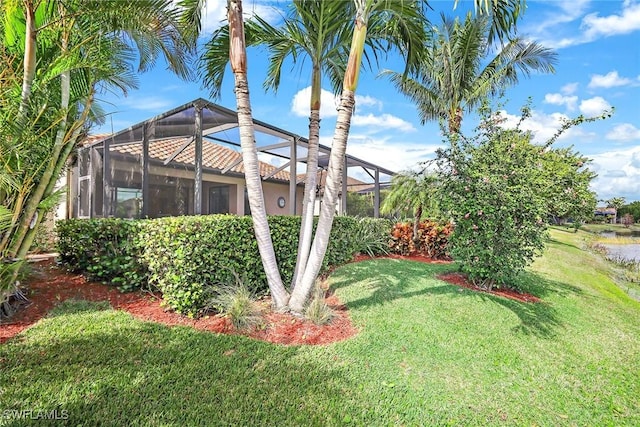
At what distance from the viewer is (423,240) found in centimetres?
1123

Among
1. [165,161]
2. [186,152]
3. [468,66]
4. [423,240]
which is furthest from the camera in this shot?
[468,66]

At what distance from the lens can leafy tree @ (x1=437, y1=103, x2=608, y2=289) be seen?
21.9ft

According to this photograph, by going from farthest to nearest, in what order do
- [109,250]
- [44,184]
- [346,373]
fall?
1. [109,250]
2. [44,184]
3. [346,373]

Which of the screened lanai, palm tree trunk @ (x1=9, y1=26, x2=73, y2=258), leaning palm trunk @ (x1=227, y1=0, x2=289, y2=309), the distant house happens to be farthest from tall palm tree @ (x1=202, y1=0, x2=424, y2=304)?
the distant house

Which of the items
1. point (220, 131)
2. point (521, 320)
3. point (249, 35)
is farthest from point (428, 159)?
point (220, 131)

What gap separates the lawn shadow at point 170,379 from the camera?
2.85 meters

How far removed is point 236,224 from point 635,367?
675 centimetres

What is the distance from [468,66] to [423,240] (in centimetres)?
819

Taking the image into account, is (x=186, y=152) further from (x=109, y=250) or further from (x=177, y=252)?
(x=177, y=252)

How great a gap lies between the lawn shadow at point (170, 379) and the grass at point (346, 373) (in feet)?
0.04

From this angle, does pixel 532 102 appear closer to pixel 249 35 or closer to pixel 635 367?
pixel 635 367

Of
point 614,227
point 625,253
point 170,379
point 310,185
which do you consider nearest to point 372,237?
point 310,185

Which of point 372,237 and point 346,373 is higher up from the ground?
point 372,237

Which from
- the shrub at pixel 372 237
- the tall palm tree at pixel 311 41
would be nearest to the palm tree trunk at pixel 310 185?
the tall palm tree at pixel 311 41
